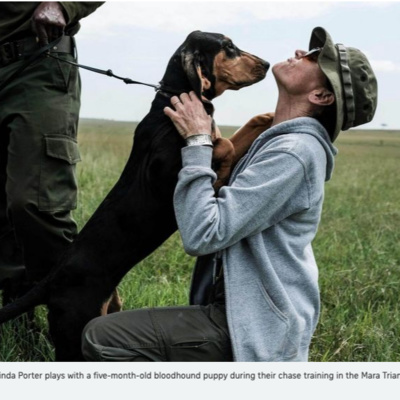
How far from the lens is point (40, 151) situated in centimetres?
358

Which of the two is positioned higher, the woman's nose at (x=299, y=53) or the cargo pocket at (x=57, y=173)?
the woman's nose at (x=299, y=53)

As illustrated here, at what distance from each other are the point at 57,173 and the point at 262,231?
1.39 metres

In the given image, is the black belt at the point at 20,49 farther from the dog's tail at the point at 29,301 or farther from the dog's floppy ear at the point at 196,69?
the dog's tail at the point at 29,301

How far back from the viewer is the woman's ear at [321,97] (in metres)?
2.81

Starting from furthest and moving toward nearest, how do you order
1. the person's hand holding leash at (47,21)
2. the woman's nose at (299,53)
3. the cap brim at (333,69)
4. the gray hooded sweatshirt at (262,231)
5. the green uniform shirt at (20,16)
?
the green uniform shirt at (20,16) → the person's hand holding leash at (47,21) → the woman's nose at (299,53) → the cap brim at (333,69) → the gray hooded sweatshirt at (262,231)

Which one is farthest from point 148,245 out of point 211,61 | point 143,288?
point 143,288

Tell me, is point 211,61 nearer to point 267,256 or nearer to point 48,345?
point 267,256

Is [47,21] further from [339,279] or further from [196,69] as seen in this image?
[339,279]

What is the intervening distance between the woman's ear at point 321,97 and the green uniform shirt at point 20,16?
137 cm

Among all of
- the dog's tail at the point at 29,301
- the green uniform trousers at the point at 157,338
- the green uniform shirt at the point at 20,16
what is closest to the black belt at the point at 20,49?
the green uniform shirt at the point at 20,16

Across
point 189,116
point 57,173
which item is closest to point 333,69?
point 189,116

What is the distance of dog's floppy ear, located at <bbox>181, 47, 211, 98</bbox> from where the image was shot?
3156 mm

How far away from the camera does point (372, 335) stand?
3846 millimetres

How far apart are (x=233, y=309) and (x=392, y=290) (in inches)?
92.0
